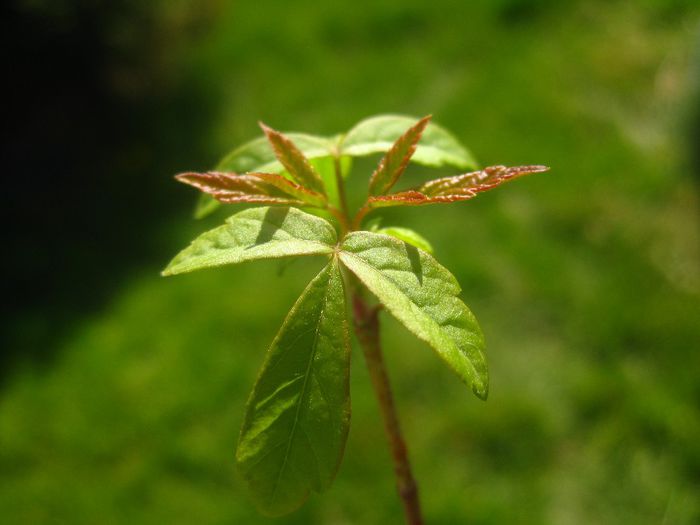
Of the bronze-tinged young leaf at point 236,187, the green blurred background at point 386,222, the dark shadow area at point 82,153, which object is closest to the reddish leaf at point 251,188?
the bronze-tinged young leaf at point 236,187

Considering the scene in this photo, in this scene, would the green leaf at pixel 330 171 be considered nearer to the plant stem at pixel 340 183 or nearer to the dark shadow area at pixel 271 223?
the plant stem at pixel 340 183

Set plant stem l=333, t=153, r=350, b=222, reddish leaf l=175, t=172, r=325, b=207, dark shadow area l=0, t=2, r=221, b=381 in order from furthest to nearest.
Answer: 1. dark shadow area l=0, t=2, r=221, b=381
2. plant stem l=333, t=153, r=350, b=222
3. reddish leaf l=175, t=172, r=325, b=207

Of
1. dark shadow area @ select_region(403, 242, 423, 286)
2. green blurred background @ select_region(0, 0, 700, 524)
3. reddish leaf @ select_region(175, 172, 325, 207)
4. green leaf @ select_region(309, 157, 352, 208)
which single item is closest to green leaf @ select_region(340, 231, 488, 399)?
dark shadow area @ select_region(403, 242, 423, 286)

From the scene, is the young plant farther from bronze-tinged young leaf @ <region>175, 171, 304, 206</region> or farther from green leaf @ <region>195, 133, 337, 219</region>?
green leaf @ <region>195, 133, 337, 219</region>

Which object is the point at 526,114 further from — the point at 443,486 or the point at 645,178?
the point at 443,486

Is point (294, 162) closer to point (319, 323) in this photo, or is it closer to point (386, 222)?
point (319, 323)

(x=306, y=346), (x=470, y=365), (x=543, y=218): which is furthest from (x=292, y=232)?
(x=543, y=218)

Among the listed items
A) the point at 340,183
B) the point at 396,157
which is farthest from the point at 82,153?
the point at 396,157
